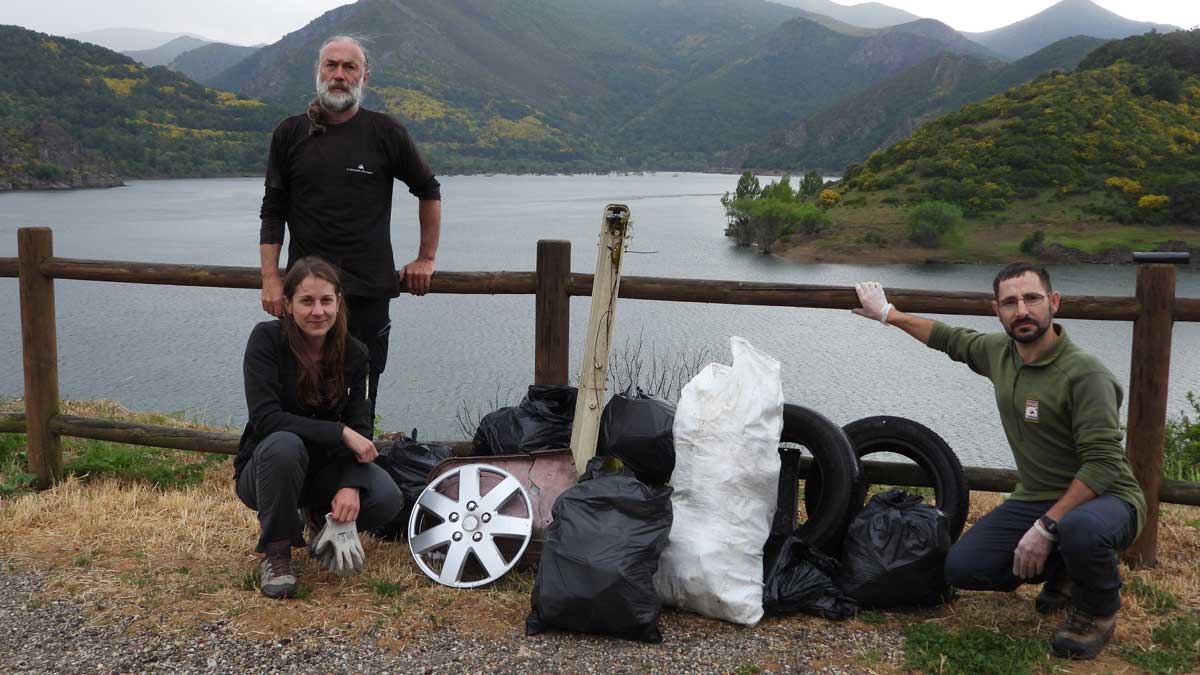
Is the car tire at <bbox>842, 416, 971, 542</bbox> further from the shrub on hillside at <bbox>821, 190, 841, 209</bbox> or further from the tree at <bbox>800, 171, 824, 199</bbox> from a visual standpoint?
the tree at <bbox>800, 171, 824, 199</bbox>

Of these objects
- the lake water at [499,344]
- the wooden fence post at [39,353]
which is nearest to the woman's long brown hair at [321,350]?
the wooden fence post at [39,353]

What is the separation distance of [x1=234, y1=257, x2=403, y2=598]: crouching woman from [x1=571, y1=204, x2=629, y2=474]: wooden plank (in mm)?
863

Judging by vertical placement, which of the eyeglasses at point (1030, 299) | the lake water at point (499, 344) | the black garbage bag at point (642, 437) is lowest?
the lake water at point (499, 344)

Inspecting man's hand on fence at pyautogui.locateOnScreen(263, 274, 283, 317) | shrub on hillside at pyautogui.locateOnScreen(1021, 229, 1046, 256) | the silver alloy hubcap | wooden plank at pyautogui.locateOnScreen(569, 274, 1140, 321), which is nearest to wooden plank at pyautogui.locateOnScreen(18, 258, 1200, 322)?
wooden plank at pyautogui.locateOnScreen(569, 274, 1140, 321)

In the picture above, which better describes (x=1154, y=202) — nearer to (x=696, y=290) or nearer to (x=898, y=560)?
(x=696, y=290)

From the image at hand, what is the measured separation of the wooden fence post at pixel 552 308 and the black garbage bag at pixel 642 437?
0.72m

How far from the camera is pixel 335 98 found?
14.0 feet

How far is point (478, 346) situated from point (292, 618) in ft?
53.8

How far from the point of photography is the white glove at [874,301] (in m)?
4.15

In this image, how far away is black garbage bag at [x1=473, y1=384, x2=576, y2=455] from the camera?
4586 mm

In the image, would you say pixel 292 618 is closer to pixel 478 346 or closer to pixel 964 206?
pixel 478 346

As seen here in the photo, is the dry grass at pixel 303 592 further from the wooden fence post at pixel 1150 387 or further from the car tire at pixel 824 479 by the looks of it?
the car tire at pixel 824 479

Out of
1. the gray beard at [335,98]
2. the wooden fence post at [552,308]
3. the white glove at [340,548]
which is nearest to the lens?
the white glove at [340,548]

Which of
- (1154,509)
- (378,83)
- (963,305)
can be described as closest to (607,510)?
(963,305)
